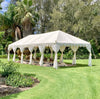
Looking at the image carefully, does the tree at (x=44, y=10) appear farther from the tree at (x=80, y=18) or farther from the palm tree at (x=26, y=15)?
the palm tree at (x=26, y=15)

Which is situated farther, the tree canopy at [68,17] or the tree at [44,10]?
the tree at [44,10]

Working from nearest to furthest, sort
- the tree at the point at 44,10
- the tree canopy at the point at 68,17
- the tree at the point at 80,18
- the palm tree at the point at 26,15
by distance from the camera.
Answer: the tree at the point at 80,18 < the tree canopy at the point at 68,17 < the palm tree at the point at 26,15 < the tree at the point at 44,10

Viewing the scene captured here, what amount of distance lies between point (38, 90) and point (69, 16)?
91.8ft

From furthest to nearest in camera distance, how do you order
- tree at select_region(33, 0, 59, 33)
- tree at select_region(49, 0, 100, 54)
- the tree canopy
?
tree at select_region(33, 0, 59, 33) < the tree canopy < tree at select_region(49, 0, 100, 54)

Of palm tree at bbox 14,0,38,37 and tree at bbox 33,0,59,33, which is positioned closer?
palm tree at bbox 14,0,38,37

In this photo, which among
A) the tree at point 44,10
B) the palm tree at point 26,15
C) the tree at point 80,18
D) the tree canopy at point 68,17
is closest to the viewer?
the tree at point 80,18

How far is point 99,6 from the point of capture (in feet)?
98.9

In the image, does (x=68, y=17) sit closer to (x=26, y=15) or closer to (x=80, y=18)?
(x=80, y=18)

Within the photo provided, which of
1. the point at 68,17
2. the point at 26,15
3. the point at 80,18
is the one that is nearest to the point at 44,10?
the point at 68,17

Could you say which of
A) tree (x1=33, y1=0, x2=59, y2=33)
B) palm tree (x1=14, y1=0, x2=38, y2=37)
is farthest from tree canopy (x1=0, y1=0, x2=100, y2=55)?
tree (x1=33, y1=0, x2=59, y2=33)

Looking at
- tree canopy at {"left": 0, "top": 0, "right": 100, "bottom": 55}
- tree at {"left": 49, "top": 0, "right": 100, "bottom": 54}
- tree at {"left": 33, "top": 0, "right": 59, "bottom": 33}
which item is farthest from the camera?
tree at {"left": 33, "top": 0, "right": 59, "bottom": 33}

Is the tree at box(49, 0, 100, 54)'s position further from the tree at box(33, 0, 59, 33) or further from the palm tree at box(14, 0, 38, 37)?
the palm tree at box(14, 0, 38, 37)

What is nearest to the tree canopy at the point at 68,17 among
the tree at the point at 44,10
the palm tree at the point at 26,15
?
the palm tree at the point at 26,15

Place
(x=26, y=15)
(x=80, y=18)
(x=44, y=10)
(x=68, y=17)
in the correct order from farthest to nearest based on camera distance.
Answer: (x=44, y=10)
(x=68, y=17)
(x=80, y=18)
(x=26, y=15)
